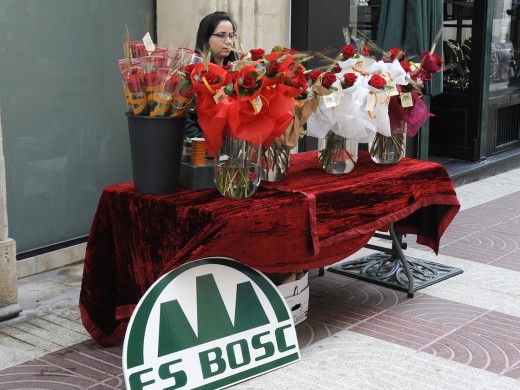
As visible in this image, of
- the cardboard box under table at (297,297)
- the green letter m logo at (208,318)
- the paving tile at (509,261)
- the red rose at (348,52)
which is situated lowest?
the paving tile at (509,261)

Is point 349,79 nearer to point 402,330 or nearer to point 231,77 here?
point 231,77

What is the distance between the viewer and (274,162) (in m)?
4.57

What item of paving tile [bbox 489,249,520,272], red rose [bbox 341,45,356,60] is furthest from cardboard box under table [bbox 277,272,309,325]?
paving tile [bbox 489,249,520,272]

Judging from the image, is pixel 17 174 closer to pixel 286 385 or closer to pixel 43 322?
pixel 43 322

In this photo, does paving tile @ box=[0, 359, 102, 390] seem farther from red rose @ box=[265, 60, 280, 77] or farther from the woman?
the woman

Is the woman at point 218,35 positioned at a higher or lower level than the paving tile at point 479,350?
higher

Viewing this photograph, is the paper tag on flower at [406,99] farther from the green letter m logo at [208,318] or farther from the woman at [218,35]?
the green letter m logo at [208,318]

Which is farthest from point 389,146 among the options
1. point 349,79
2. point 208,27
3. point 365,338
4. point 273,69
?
point 273,69

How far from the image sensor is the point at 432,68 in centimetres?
523

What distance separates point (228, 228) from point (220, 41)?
1.72 meters

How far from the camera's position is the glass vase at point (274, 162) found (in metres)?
4.56

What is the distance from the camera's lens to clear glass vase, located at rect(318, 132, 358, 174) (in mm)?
4926

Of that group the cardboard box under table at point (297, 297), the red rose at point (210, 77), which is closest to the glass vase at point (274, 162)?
the cardboard box under table at point (297, 297)

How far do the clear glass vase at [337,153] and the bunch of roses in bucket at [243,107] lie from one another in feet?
2.46
